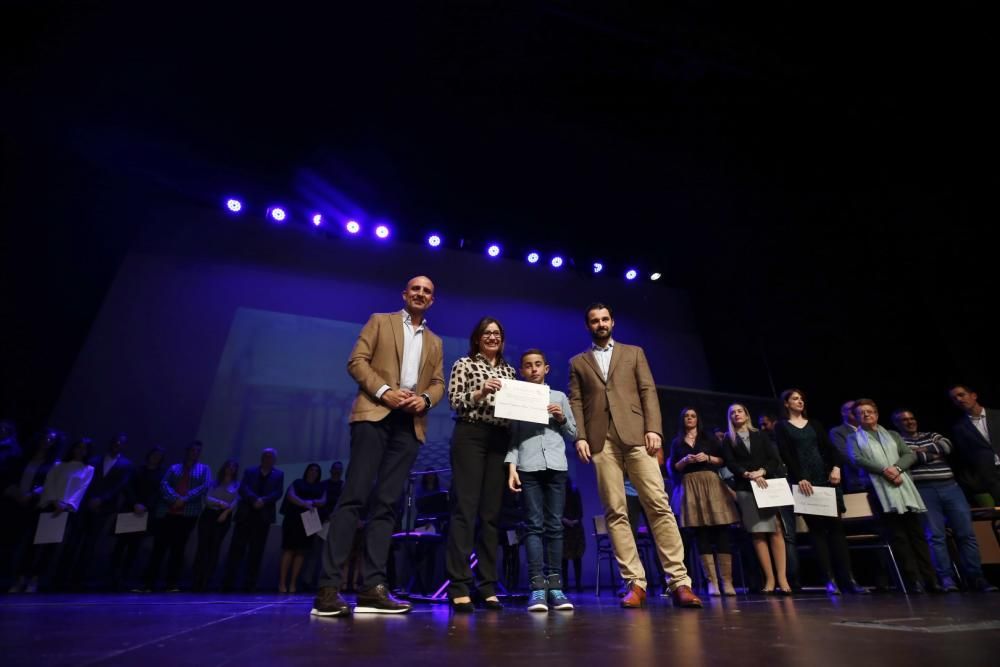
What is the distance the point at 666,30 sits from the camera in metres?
4.13

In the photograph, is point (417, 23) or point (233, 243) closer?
point (417, 23)

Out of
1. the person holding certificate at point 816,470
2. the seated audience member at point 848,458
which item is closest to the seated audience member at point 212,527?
the person holding certificate at point 816,470

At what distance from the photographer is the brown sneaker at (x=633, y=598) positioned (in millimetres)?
2395

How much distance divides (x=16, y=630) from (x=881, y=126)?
649 centimetres

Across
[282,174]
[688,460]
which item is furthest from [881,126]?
[282,174]

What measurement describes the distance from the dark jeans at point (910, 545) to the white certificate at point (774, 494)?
92cm

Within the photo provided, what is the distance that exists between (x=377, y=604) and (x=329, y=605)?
0.73ft

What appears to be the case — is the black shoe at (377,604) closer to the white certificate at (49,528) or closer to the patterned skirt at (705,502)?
the patterned skirt at (705,502)

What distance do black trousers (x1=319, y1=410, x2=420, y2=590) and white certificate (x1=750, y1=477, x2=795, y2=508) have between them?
8.38 feet

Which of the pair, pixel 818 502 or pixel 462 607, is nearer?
pixel 462 607

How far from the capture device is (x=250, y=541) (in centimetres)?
554

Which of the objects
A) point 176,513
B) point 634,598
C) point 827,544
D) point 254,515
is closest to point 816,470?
point 827,544

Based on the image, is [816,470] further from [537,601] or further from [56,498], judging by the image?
[56,498]

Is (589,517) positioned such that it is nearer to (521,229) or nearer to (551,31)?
(521,229)
